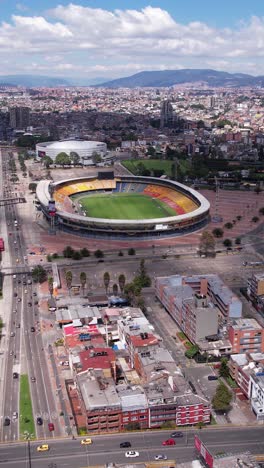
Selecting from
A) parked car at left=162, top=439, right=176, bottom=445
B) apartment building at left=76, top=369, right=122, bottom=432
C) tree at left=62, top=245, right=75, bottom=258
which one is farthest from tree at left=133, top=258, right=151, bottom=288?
parked car at left=162, top=439, right=176, bottom=445

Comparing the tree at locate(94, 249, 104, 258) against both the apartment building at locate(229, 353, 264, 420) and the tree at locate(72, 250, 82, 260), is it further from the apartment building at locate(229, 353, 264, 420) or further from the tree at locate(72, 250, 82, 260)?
the apartment building at locate(229, 353, 264, 420)

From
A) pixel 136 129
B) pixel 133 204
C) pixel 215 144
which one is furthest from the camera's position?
pixel 136 129

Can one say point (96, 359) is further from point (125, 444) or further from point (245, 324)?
point (245, 324)

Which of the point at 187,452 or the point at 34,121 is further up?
the point at 34,121

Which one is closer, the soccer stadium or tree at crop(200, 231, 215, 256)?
tree at crop(200, 231, 215, 256)

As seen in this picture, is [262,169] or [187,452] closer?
[187,452]

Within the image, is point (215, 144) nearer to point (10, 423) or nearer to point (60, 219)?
point (60, 219)

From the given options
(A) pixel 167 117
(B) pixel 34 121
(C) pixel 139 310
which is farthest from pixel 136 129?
(C) pixel 139 310
